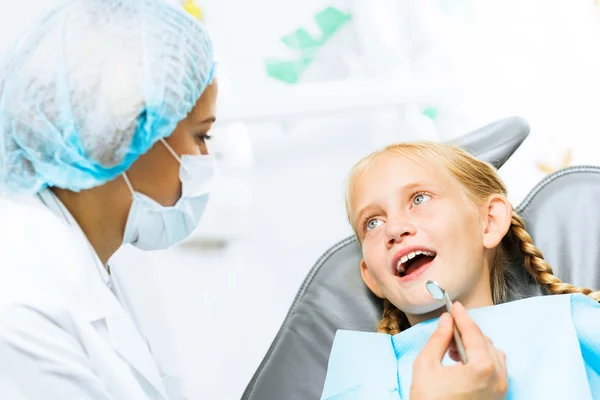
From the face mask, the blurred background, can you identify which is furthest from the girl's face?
the blurred background

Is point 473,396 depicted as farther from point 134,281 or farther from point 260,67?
point 260,67

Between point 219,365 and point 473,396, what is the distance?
3.74ft

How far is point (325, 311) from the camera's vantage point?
1.53 metres

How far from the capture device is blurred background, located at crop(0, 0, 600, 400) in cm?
224

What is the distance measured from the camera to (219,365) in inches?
81.8

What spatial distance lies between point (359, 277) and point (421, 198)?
0.87 feet

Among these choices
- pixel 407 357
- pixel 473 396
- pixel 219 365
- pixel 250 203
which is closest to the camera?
pixel 473 396

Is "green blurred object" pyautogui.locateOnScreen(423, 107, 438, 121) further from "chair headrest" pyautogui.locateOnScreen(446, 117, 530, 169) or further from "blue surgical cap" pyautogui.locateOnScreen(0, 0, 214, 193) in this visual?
"blue surgical cap" pyautogui.locateOnScreen(0, 0, 214, 193)

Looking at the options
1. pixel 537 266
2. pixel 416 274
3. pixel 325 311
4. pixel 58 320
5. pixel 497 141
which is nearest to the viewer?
pixel 58 320

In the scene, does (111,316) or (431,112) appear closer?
(111,316)

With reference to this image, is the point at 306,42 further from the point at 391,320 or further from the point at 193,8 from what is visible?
the point at 391,320

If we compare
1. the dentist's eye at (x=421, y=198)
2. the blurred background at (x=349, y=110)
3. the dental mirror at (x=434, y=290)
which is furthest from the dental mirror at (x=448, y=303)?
the blurred background at (x=349, y=110)

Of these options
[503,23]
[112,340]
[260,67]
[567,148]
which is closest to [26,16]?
[260,67]

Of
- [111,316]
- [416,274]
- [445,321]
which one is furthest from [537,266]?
[111,316]
